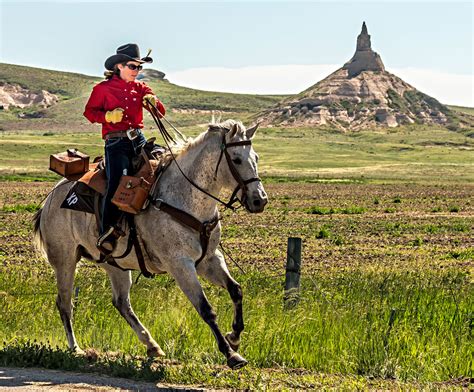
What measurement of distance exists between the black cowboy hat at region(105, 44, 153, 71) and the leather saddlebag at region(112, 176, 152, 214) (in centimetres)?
146

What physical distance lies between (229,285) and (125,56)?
2.88 m

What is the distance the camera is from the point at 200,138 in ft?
32.4

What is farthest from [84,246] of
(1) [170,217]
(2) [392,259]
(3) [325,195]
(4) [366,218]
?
(3) [325,195]

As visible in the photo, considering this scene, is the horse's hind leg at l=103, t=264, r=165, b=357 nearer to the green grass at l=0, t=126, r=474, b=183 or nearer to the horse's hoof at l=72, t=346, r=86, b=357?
the horse's hoof at l=72, t=346, r=86, b=357

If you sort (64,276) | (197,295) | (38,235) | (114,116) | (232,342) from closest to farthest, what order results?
(197,295) → (232,342) → (114,116) → (64,276) → (38,235)

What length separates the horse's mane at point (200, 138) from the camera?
958cm

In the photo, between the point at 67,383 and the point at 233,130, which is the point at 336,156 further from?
the point at 67,383

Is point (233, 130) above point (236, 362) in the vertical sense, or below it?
above

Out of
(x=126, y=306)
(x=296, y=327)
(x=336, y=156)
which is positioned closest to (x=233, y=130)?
(x=296, y=327)

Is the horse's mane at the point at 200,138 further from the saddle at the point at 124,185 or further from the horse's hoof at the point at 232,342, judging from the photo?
the horse's hoof at the point at 232,342

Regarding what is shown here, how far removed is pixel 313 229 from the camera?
34.0 m

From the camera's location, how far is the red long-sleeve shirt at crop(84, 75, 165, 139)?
10203 millimetres

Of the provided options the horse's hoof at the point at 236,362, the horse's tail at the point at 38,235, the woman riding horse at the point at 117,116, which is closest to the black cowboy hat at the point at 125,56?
the woman riding horse at the point at 117,116

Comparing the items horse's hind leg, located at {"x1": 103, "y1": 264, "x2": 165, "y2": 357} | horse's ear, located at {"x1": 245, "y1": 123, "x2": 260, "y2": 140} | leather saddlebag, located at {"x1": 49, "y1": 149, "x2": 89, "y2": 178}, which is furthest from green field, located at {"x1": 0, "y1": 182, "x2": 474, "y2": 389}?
horse's ear, located at {"x1": 245, "y1": 123, "x2": 260, "y2": 140}
